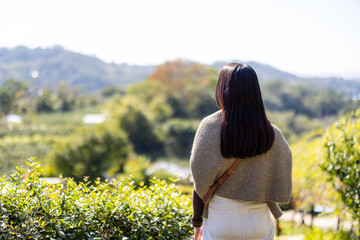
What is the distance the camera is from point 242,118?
114 cm

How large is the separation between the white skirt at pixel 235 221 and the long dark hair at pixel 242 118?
0.20 meters

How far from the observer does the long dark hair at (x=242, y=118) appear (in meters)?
1.14

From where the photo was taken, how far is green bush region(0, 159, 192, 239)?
1592 millimetres

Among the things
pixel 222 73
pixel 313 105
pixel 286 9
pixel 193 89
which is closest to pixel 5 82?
pixel 286 9

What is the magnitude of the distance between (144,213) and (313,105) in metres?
21.8

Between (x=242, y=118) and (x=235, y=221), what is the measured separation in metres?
0.38

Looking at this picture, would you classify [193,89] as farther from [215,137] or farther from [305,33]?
[215,137]

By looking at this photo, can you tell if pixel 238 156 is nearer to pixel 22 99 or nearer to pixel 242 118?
pixel 242 118

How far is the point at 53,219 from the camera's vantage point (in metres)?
1.63

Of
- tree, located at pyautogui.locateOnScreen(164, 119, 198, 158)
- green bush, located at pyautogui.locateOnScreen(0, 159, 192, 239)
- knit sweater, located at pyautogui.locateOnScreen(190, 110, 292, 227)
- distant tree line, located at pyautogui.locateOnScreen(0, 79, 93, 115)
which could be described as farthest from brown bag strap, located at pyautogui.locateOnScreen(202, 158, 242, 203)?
tree, located at pyautogui.locateOnScreen(164, 119, 198, 158)

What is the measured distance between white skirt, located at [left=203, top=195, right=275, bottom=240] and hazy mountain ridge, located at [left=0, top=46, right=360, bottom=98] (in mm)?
5915

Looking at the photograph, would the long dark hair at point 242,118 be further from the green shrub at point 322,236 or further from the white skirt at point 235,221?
the green shrub at point 322,236

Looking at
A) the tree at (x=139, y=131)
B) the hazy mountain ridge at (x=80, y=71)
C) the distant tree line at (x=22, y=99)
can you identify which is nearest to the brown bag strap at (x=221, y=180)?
the hazy mountain ridge at (x=80, y=71)

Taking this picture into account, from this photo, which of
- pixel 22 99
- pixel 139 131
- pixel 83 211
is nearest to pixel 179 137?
pixel 139 131
